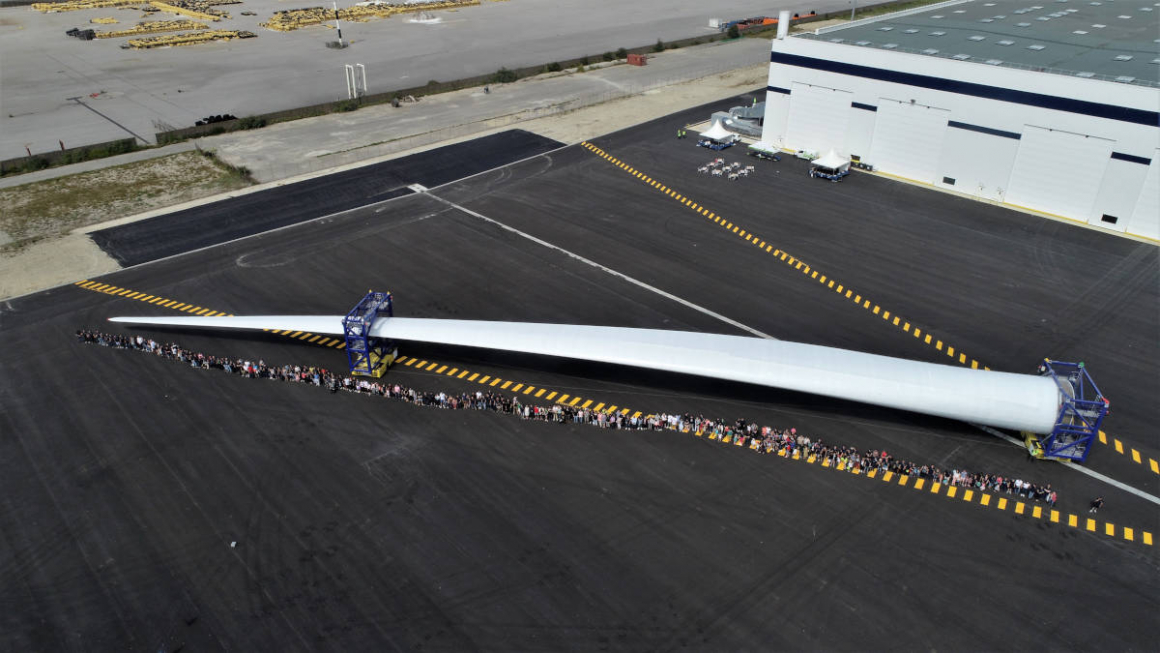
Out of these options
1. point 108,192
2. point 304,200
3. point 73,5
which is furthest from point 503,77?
point 73,5

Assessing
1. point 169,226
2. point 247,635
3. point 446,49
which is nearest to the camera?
point 247,635

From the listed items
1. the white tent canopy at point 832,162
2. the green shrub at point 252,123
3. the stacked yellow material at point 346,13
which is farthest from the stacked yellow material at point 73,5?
the white tent canopy at point 832,162

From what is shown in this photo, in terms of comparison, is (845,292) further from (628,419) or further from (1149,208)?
(1149,208)

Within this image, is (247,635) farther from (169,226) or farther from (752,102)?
(752,102)

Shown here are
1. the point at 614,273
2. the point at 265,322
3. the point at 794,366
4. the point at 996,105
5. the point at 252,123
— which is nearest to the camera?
the point at 794,366

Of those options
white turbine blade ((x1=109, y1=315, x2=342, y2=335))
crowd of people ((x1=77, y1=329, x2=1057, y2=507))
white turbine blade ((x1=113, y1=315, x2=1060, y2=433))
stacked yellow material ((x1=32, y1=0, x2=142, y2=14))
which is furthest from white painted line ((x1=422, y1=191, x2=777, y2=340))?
stacked yellow material ((x1=32, y1=0, x2=142, y2=14))

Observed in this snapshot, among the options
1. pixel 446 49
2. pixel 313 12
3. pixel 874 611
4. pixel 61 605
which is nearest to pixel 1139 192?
pixel 874 611

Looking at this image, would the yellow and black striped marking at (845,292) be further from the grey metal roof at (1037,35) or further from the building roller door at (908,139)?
the grey metal roof at (1037,35)
